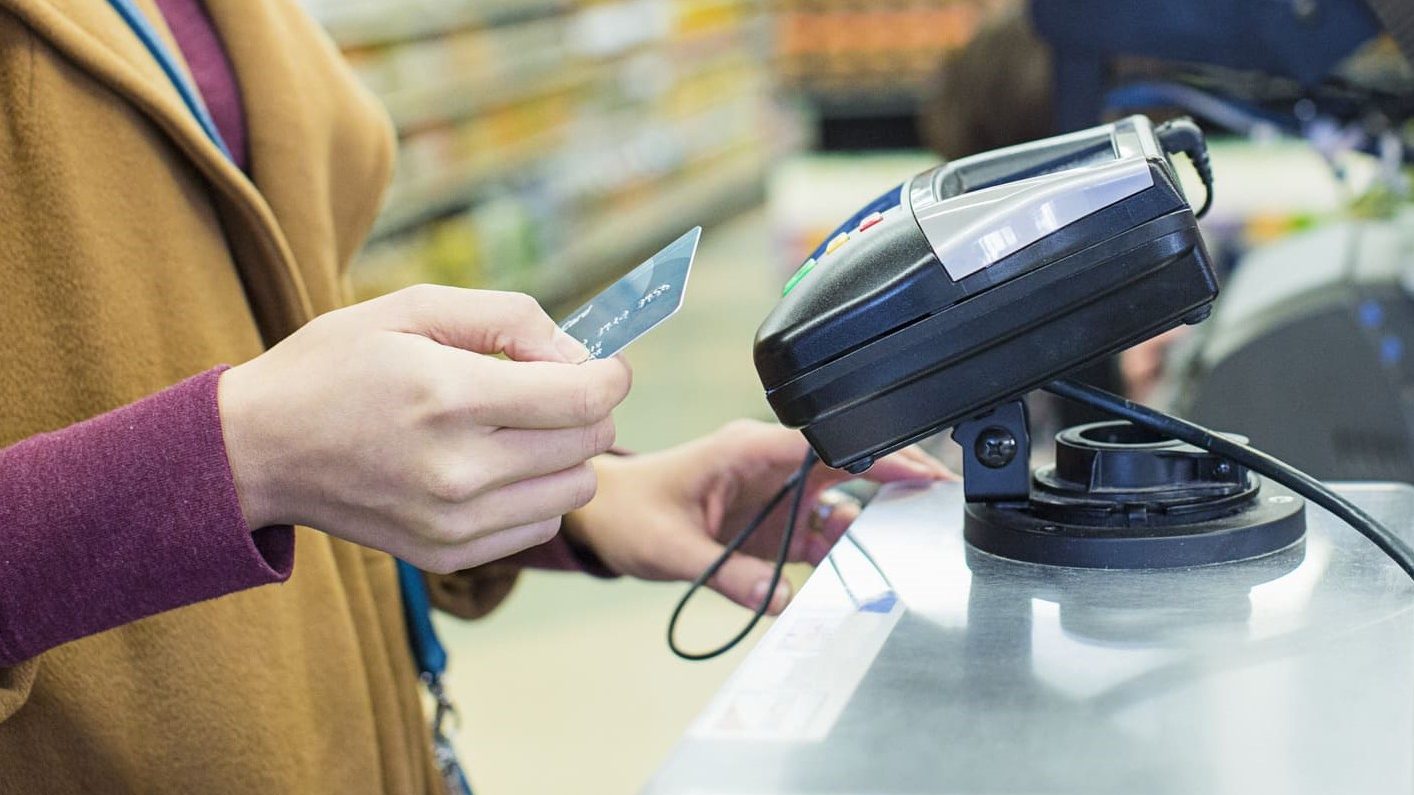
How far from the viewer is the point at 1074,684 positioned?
A: 567 millimetres

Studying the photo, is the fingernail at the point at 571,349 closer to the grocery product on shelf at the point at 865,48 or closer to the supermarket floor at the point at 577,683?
the supermarket floor at the point at 577,683

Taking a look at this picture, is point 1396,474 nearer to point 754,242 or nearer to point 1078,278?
point 1078,278

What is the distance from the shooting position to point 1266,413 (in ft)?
4.57

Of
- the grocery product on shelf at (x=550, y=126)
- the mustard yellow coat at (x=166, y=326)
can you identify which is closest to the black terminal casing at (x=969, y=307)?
the mustard yellow coat at (x=166, y=326)

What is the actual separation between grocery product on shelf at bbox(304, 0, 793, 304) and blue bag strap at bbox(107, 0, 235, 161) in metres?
3.15

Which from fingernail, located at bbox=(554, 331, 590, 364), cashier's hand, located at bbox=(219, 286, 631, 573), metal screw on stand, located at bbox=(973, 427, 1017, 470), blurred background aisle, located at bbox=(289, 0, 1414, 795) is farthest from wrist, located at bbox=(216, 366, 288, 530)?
blurred background aisle, located at bbox=(289, 0, 1414, 795)

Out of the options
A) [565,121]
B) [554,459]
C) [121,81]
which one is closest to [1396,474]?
[554,459]

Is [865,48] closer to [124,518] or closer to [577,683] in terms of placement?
[577,683]

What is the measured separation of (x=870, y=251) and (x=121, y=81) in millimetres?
422

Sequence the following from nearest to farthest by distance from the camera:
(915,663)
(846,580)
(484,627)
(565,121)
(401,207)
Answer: (915,663), (846,580), (484,627), (401,207), (565,121)

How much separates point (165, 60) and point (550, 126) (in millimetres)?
5579

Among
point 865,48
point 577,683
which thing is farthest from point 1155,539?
point 865,48

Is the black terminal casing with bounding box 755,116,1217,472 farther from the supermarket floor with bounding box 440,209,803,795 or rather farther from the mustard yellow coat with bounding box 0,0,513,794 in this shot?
the supermarket floor with bounding box 440,209,803,795

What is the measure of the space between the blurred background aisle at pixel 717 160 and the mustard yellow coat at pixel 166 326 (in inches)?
17.2
